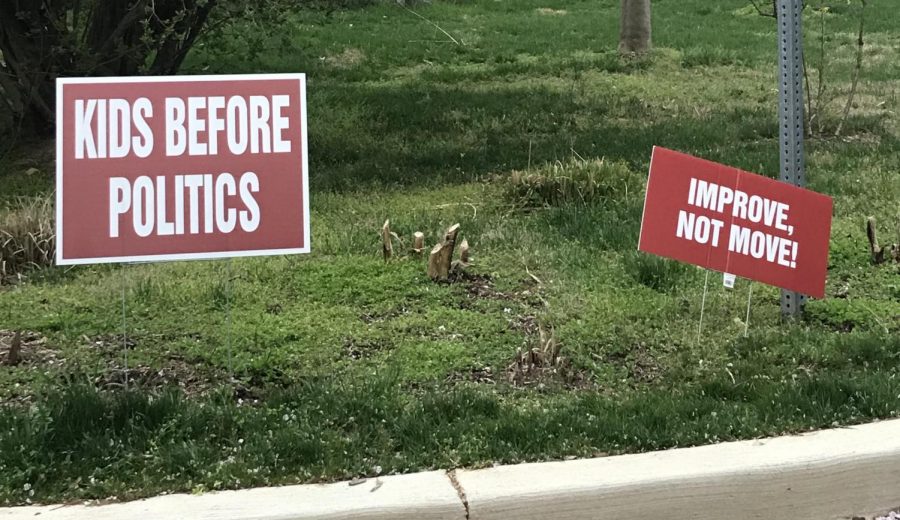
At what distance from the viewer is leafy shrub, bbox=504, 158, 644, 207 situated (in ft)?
22.6

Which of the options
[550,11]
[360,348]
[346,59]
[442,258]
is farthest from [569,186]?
[550,11]

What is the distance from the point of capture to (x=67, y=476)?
3260mm

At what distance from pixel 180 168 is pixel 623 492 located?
7.53 feet

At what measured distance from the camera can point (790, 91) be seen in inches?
182

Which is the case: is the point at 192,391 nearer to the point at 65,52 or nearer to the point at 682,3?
the point at 65,52

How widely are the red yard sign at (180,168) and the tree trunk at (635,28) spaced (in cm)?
1073

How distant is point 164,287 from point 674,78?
29.3 ft

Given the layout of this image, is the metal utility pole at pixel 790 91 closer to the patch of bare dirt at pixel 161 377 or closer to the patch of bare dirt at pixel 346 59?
the patch of bare dirt at pixel 161 377

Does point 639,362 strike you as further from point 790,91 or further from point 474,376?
point 790,91

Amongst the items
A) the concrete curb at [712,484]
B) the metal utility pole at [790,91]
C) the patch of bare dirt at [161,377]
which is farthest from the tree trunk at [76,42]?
the concrete curb at [712,484]

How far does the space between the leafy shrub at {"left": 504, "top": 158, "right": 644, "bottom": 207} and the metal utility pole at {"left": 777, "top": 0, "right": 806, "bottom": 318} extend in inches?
89.1

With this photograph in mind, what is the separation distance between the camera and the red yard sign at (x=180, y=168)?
12.6 ft

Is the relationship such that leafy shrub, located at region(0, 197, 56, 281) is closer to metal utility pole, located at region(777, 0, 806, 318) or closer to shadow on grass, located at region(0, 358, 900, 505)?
shadow on grass, located at region(0, 358, 900, 505)

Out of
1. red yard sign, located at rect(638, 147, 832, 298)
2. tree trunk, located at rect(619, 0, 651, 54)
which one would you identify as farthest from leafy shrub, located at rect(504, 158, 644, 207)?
tree trunk, located at rect(619, 0, 651, 54)
